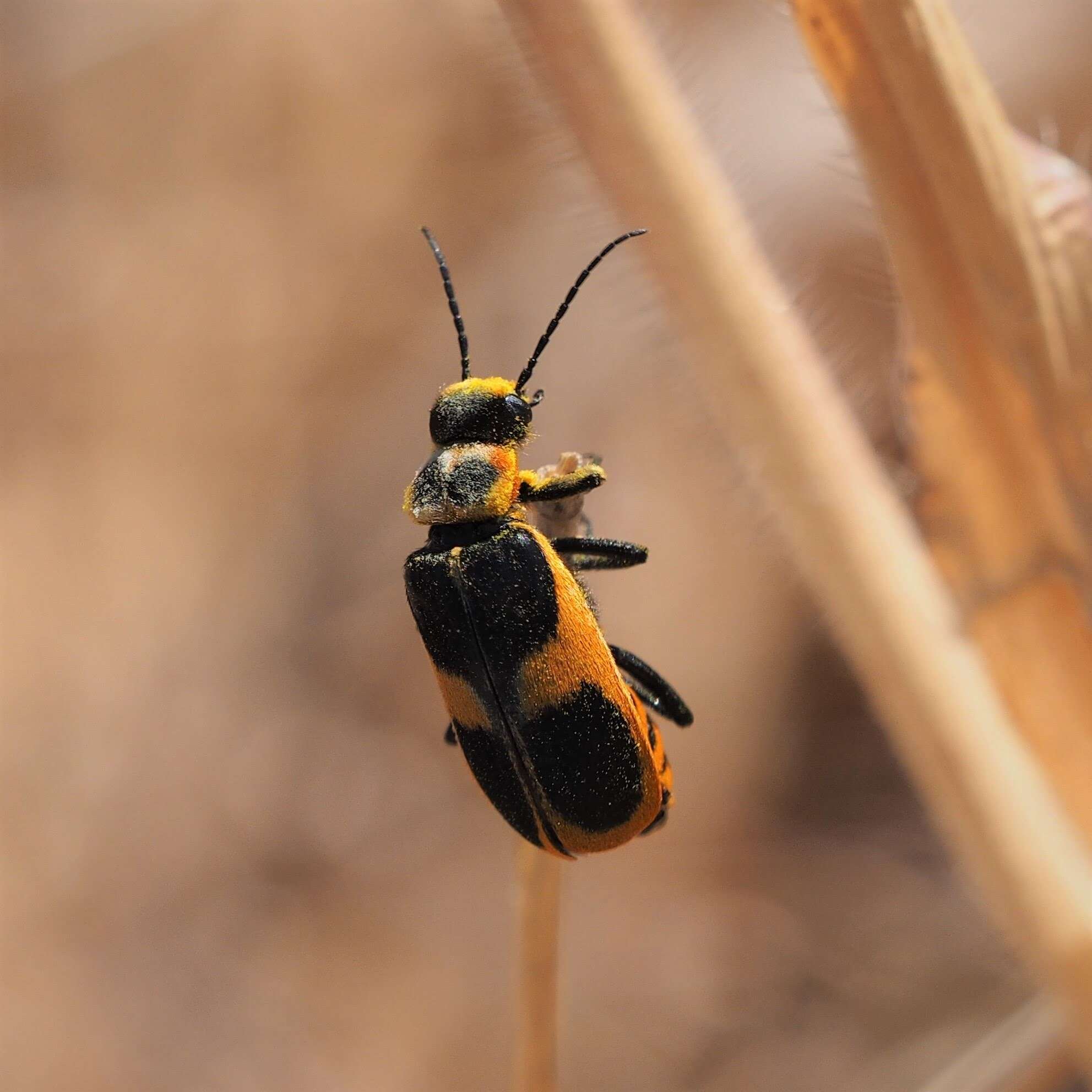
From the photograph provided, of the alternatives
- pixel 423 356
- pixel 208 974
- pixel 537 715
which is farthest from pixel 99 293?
pixel 537 715

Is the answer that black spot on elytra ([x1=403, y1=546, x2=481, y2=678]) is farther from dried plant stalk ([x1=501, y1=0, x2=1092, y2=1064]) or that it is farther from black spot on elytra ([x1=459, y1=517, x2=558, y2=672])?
dried plant stalk ([x1=501, y1=0, x2=1092, y2=1064])

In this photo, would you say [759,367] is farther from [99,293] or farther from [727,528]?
[99,293]

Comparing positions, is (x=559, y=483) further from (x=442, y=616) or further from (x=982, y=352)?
(x=982, y=352)

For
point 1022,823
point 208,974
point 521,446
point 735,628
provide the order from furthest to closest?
point 735,628
point 208,974
point 521,446
point 1022,823

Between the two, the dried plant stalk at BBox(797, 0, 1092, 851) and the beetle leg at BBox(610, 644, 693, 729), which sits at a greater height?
the dried plant stalk at BBox(797, 0, 1092, 851)

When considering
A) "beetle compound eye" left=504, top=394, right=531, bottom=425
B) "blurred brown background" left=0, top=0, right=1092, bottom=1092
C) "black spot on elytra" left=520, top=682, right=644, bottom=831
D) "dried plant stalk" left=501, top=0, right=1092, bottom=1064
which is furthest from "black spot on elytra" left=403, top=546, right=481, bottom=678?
"blurred brown background" left=0, top=0, right=1092, bottom=1092

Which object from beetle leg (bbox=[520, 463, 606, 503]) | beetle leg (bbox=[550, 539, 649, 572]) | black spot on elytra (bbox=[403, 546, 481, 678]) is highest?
beetle leg (bbox=[520, 463, 606, 503])

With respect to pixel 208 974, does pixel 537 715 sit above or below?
above
